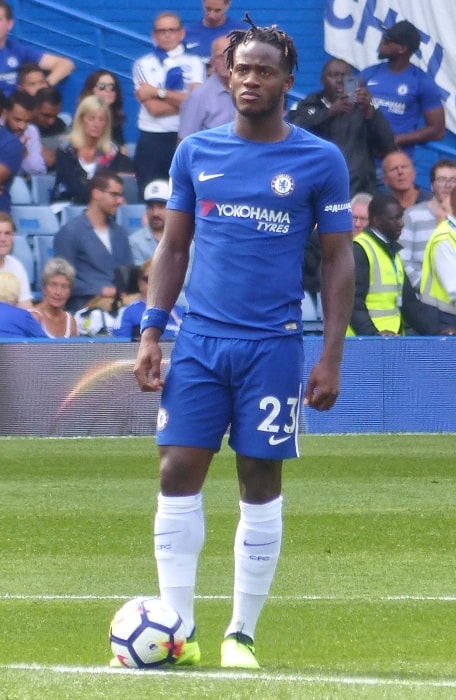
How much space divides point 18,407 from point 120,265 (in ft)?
6.87

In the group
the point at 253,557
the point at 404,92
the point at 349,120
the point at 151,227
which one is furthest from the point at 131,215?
the point at 253,557

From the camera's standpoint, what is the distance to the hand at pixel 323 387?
496cm

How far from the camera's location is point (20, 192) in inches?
633

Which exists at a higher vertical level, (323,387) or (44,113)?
(44,113)

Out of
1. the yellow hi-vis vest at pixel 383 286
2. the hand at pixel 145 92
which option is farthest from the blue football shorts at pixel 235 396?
the hand at pixel 145 92

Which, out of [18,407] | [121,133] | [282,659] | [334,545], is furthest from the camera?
[121,133]

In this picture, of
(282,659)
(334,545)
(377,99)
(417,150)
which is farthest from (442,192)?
(282,659)

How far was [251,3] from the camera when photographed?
59.8ft

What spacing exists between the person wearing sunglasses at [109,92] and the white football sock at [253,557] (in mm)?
11216

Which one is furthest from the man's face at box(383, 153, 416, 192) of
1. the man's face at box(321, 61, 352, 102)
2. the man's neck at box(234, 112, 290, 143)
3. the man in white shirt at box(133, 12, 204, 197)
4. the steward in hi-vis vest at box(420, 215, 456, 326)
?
the man's neck at box(234, 112, 290, 143)

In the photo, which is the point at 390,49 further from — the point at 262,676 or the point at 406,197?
the point at 262,676

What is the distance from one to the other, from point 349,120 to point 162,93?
227cm

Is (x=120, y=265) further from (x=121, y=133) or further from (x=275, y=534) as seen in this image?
(x=275, y=534)

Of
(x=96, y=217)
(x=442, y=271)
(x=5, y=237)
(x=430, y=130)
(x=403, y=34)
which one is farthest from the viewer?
(x=430, y=130)
